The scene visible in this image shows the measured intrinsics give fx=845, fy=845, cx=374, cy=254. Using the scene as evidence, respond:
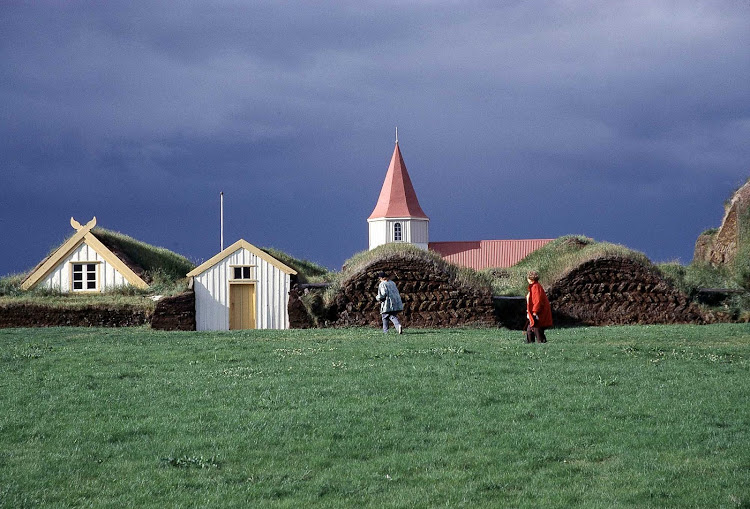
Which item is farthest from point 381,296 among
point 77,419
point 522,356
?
point 77,419

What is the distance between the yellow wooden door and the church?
4054cm

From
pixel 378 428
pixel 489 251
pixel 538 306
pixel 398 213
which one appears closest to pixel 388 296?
pixel 538 306

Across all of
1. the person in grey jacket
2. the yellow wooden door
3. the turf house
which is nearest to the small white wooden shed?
the yellow wooden door

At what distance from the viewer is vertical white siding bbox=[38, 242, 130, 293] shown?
35.0 meters

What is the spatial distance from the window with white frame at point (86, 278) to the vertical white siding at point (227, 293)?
5660 millimetres

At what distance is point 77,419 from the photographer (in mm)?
12516

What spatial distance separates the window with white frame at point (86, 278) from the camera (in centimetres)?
3516

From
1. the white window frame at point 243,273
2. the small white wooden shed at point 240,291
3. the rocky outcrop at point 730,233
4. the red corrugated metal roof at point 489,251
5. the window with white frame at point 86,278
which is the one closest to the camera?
the small white wooden shed at point 240,291

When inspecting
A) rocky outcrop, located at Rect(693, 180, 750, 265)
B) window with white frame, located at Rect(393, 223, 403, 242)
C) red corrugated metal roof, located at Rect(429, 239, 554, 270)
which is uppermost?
window with white frame, located at Rect(393, 223, 403, 242)

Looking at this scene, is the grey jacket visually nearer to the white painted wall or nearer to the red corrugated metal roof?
the red corrugated metal roof

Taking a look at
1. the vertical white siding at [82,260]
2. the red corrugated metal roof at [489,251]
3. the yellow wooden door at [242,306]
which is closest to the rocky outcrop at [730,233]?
the yellow wooden door at [242,306]

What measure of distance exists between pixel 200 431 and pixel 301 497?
311 cm

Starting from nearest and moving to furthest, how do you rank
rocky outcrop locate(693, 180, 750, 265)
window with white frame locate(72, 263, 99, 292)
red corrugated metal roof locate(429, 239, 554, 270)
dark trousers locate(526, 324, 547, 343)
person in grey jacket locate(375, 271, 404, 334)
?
dark trousers locate(526, 324, 547, 343) < person in grey jacket locate(375, 271, 404, 334) < window with white frame locate(72, 263, 99, 292) < rocky outcrop locate(693, 180, 750, 265) < red corrugated metal roof locate(429, 239, 554, 270)

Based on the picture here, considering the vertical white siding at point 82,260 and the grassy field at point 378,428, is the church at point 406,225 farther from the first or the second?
the grassy field at point 378,428
